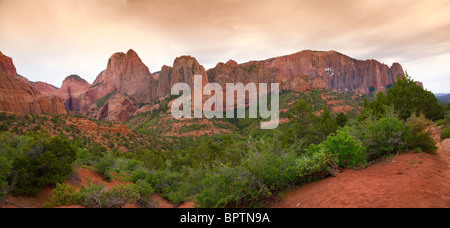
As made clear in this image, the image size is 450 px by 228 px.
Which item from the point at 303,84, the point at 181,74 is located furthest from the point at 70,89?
the point at 303,84

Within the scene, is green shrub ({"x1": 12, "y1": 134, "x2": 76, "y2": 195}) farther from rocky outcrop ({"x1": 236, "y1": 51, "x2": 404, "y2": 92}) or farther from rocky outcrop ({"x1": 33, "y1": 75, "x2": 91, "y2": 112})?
rocky outcrop ({"x1": 236, "y1": 51, "x2": 404, "y2": 92})

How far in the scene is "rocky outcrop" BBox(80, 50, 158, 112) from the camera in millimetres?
117500

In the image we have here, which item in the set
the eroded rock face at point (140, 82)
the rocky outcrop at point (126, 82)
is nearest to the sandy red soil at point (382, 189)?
the eroded rock face at point (140, 82)

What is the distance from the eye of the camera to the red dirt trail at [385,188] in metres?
5.15

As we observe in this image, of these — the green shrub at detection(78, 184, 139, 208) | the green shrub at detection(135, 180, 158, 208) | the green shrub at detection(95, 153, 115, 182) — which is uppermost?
the green shrub at detection(78, 184, 139, 208)

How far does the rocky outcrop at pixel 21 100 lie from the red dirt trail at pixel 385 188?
62.3m

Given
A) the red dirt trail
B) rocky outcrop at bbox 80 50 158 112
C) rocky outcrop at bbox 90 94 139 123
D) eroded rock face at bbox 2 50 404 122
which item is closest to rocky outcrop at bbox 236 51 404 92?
eroded rock face at bbox 2 50 404 122

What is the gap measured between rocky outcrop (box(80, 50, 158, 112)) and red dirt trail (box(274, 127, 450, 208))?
113956 millimetres

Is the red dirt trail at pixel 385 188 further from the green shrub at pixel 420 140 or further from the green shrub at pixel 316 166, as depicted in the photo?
the green shrub at pixel 420 140

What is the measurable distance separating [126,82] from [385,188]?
433 feet

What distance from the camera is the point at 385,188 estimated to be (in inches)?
241
